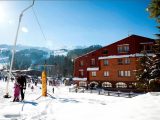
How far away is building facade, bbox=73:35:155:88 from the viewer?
4834cm

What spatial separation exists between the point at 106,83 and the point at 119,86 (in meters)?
3.71

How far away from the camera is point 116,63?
5094 centimetres

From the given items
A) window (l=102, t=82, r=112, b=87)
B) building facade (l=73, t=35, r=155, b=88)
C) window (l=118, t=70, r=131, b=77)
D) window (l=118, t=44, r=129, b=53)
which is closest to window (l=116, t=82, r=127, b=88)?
building facade (l=73, t=35, r=155, b=88)

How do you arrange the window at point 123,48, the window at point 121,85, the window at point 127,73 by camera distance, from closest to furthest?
the window at point 127,73, the window at point 121,85, the window at point 123,48

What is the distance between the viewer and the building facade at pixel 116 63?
4834cm

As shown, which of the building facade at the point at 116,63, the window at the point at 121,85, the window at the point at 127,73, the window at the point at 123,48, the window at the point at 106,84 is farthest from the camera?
the window at the point at 106,84

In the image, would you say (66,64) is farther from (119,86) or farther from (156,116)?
(156,116)

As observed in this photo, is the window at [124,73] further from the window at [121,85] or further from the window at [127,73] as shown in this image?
the window at [121,85]

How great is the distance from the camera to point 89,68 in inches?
2226

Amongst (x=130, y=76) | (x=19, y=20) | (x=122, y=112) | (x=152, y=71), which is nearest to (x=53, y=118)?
(x=122, y=112)

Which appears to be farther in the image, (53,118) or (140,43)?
(140,43)

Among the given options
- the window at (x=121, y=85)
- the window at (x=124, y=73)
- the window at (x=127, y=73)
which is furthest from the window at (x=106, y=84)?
the window at (x=127, y=73)

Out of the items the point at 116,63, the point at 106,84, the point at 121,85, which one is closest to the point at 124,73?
the point at 121,85

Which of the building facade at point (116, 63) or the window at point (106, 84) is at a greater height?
the building facade at point (116, 63)
